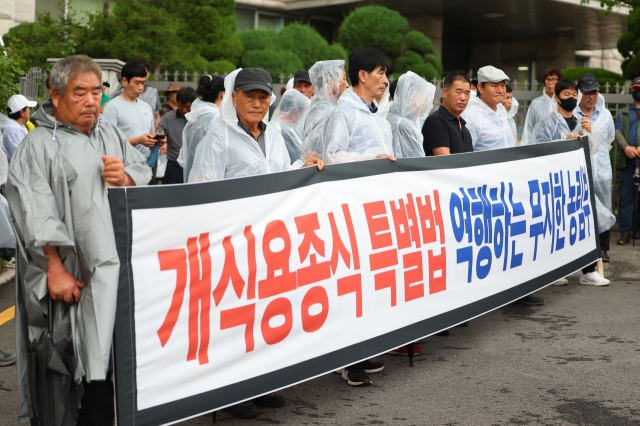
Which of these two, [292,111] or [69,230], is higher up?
[292,111]

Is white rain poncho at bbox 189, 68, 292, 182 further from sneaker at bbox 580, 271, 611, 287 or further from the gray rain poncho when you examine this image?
sneaker at bbox 580, 271, 611, 287

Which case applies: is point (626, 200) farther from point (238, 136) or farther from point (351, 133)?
point (238, 136)

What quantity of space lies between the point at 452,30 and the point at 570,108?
32683 millimetres

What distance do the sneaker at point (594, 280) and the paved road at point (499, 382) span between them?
43.8 inches

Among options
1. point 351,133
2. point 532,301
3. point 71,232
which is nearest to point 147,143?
point 351,133

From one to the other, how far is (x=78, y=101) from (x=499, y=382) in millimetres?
2985

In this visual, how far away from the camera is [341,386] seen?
16.9 ft

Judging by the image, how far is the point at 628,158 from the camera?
35.2ft

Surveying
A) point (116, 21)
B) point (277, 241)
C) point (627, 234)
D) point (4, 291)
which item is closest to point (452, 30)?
point (116, 21)

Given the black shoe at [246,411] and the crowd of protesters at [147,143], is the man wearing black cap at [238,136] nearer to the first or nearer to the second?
the crowd of protesters at [147,143]

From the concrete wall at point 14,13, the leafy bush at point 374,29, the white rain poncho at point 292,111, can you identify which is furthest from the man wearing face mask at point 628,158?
the leafy bush at point 374,29

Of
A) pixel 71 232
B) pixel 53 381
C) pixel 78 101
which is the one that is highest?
pixel 78 101

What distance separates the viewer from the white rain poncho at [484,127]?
7227mm

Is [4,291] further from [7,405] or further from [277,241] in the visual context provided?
[277,241]
